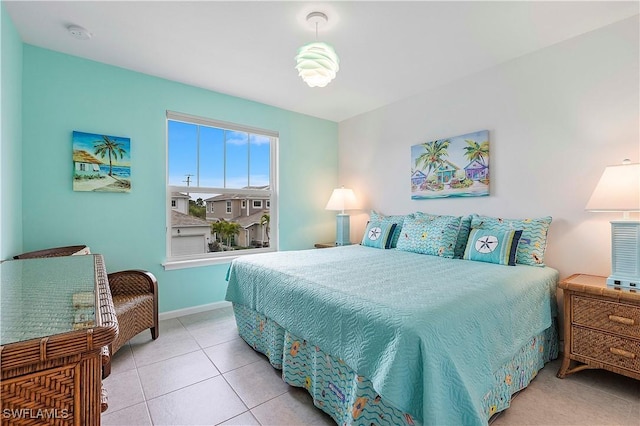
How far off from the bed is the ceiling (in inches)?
70.8

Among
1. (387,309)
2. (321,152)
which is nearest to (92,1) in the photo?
(387,309)

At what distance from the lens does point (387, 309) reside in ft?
4.52

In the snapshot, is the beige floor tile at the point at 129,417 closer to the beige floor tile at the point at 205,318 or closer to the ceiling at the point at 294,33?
the beige floor tile at the point at 205,318

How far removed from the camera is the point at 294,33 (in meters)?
2.28

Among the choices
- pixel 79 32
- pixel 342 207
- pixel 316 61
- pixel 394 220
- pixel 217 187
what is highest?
pixel 79 32

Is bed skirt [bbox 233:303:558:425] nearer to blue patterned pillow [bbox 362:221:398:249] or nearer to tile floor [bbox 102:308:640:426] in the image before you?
tile floor [bbox 102:308:640:426]

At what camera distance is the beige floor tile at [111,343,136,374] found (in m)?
2.15

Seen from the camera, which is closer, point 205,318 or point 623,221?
point 623,221

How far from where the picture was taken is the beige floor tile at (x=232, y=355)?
2230mm

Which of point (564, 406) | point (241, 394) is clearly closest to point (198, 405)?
point (241, 394)

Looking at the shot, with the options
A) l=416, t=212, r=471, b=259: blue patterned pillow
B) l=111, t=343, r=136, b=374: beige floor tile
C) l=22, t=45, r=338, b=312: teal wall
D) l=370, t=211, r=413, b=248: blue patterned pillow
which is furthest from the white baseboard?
l=416, t=212, r=471, b=259: blue patterned pillow

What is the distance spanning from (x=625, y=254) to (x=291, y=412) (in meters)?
2.31

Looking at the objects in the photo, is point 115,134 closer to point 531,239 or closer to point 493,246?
point 493,246

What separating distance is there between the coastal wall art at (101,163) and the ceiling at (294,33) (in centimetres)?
73
